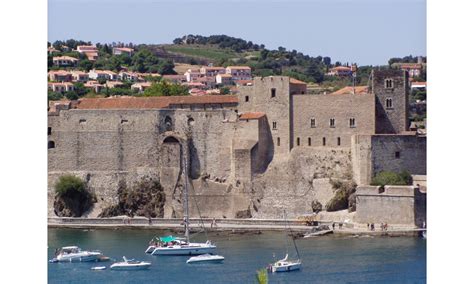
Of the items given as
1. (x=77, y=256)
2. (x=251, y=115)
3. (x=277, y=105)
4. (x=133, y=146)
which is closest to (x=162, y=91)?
(x=133, y=146)

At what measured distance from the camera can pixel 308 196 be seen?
33.6 m

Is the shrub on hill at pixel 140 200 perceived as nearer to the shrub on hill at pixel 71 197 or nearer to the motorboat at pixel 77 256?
the shrub on hill at pixel 71 197

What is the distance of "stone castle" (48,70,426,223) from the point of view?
33.3m

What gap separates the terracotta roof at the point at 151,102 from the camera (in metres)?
36.2

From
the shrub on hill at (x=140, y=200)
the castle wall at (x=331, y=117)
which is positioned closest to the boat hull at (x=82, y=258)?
the shrub on hill at (x=140, y=200)

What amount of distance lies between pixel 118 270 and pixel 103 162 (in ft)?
26.6

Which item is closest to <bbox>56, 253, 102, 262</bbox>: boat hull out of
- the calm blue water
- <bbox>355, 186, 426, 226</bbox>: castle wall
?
the calm blue water

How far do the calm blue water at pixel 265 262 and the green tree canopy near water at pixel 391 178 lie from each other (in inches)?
65.8

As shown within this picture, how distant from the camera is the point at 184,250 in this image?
3045 centimetres

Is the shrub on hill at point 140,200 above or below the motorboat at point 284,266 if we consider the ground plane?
above

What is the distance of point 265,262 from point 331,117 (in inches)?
246

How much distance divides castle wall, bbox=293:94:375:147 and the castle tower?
257 millimetres

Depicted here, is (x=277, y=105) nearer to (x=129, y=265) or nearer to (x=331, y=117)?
(x=331, y=117)

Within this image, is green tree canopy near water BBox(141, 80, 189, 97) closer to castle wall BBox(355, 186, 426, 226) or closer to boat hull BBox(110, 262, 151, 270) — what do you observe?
castle wall BBox(355, 186, 426, 226)
